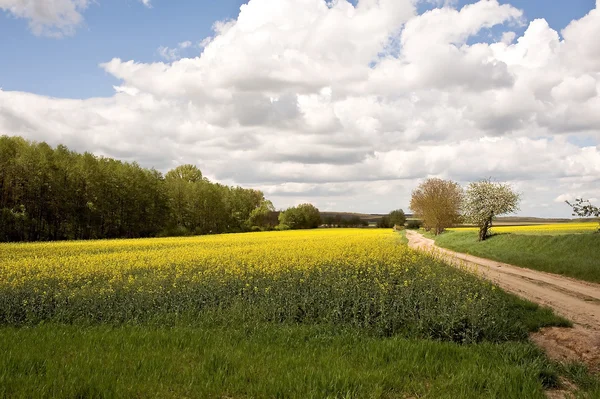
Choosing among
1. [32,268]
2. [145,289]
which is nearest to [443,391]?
[145,289]

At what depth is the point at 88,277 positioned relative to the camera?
55.2ft

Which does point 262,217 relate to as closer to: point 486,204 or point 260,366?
point 486,204

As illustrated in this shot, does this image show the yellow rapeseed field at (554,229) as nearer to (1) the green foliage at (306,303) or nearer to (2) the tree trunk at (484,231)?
(2) the tree trunk at (484,231)

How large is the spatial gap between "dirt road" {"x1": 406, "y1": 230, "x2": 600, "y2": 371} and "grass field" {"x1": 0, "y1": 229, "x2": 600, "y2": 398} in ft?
2.12

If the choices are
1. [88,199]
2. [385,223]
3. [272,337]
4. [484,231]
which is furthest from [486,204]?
[385,223]

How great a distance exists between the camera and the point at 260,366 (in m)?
6.86

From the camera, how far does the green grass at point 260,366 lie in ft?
19.7

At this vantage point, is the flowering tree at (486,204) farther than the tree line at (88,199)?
No

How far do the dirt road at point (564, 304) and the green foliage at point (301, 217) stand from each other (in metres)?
82.4

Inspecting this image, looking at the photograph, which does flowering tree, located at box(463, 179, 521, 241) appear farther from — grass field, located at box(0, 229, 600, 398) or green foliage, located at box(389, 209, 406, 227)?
green foliage, located at box(389, 209, 406, 227)

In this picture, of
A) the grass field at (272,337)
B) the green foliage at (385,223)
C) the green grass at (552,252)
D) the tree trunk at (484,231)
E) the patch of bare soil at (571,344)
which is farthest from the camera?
the green foliage at (385,223)

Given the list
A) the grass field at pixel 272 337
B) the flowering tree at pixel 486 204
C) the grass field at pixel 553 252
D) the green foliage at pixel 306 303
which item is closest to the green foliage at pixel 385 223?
the flowering tree at pixel 486 204

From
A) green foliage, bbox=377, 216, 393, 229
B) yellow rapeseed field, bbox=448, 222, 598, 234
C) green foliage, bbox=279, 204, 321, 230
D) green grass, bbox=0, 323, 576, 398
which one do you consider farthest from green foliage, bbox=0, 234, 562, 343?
green foliage, bbox=377, 216, 393, 229

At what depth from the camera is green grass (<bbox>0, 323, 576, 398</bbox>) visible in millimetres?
5996
